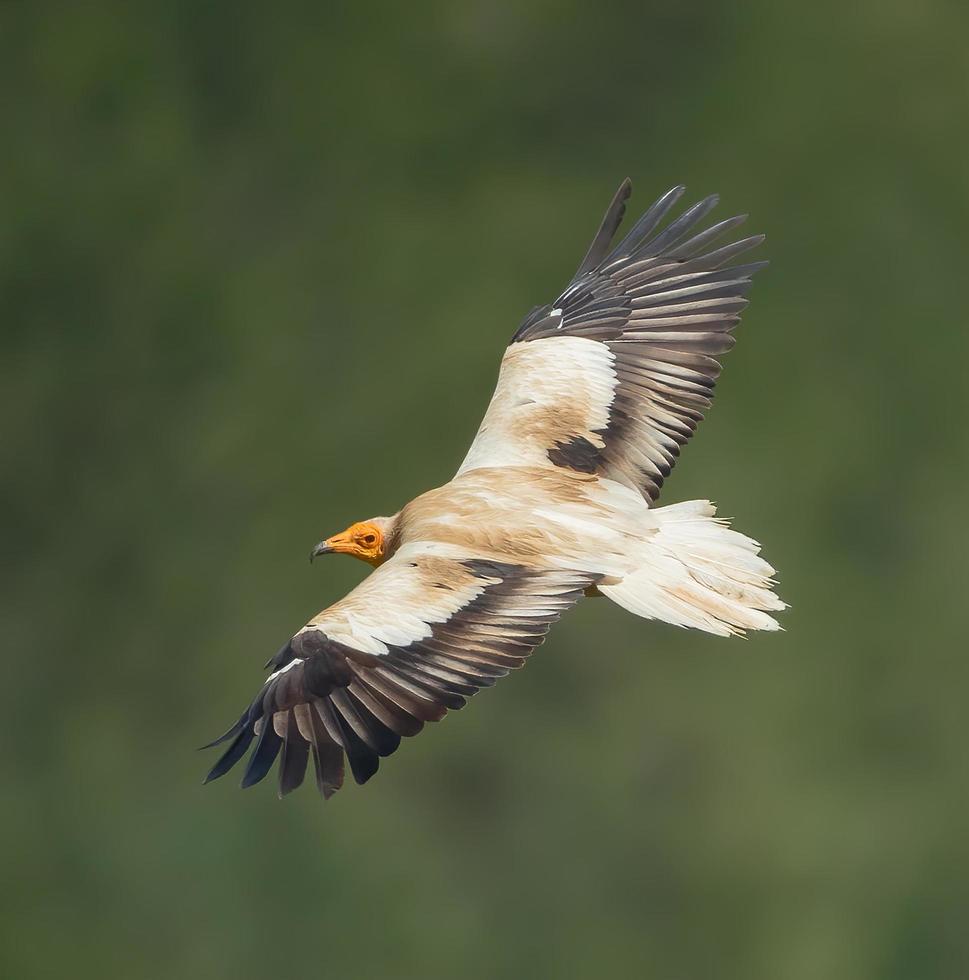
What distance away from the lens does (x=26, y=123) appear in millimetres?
31812

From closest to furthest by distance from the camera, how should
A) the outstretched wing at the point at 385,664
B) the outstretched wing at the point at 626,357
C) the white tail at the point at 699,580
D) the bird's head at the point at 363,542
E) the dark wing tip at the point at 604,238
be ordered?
the outstretched wing at the point at 385,664 < the white tail at the point at 699,580 < the bird's head at the point at 363,542 < the outstretched wing at the point at 626,357 < the dark wing tip at the point at 604,238

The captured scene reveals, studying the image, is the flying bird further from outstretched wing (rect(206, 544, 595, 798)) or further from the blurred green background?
the blurred green background

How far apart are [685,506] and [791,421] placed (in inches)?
792

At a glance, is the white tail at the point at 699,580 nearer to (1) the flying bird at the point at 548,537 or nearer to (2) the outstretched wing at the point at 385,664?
(1) the flying bird at the point at 548,537

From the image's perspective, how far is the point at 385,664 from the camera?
648 centimetres

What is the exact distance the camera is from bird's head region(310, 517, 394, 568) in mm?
7996

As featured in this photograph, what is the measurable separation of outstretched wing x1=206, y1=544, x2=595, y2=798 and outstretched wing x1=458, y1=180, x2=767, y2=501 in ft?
4.49

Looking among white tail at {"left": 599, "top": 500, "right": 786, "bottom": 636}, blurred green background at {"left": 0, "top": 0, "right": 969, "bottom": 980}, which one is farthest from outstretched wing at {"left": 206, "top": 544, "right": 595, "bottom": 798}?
blurred green background at {"left": 0, "top": 0, "right": 969, "bottom": 980}

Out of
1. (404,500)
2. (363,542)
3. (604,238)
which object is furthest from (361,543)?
(404,500)

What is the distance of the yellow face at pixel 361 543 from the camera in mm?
8031

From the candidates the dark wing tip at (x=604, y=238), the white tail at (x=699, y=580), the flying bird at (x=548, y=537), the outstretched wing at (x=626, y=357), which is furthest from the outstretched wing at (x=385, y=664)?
the dark wing tip at (x=604, y=238)

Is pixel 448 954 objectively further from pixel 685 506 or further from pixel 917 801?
pixel 685 506

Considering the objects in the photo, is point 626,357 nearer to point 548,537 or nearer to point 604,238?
point 604,238

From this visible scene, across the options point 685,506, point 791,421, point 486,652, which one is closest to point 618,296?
point 685,506
